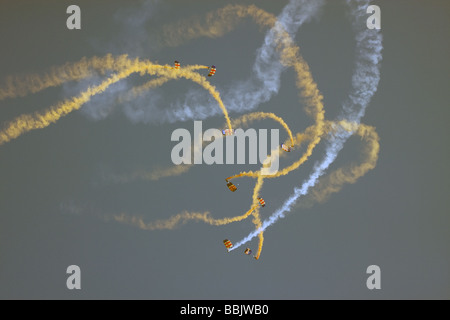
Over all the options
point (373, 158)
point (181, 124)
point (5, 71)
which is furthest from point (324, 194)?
point (5, 71)

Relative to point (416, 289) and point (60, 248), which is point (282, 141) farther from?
point (60, 248)

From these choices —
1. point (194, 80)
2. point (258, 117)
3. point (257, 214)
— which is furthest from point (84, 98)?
point (257, 214)

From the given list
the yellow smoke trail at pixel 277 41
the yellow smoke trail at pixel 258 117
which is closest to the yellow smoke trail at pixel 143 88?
the yellow smoke trail at pixel 277 41

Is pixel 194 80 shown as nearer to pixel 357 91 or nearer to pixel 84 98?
pixel 84 98

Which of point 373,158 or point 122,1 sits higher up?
point 122,1

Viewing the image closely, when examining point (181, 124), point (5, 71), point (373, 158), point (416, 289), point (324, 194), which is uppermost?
point (5, 71)
